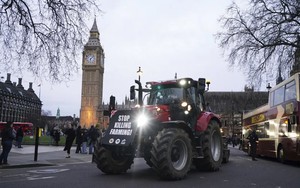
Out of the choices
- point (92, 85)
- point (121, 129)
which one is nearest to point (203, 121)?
point (121, 129)

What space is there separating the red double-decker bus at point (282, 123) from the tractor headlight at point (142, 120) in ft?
27.1

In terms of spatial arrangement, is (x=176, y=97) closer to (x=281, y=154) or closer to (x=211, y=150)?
(x=211, y=150)

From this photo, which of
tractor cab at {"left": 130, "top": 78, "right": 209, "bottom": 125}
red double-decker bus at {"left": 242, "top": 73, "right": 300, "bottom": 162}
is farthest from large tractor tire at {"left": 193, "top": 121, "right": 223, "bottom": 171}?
red double-decker bus at {"left": 242, "top": 73, "right": 300, "bottom": 162}

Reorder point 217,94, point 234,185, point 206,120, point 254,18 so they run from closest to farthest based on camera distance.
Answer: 1. point 234,185
2. point 206,120
3. point 254,18
4. point 217,94

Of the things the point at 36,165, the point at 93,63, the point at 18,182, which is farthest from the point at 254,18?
the point at 93,63

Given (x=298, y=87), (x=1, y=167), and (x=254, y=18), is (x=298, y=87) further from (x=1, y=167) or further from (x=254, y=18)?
(x=1, y=167)

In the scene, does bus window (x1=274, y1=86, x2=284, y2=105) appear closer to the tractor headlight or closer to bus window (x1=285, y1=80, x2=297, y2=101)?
bus window (x1=285, y1=80, x2=297, y2=101)

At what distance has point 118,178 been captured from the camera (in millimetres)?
10227

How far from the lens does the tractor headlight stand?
10305 millimetres

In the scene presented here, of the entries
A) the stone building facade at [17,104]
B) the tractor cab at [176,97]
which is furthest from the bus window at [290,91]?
the stone building facade at [17,104]

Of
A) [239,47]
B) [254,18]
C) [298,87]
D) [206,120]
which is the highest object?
[254,18]

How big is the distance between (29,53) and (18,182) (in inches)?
250

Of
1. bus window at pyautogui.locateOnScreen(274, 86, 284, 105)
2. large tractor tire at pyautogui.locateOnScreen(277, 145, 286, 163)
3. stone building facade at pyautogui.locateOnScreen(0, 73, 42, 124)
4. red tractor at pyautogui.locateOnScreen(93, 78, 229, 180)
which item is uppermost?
stone building facade at pyautogui.locateOnScreen(0, 73, 42, 124)

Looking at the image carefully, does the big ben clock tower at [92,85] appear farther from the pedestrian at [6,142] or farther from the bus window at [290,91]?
the pedestrian at [6,142]
